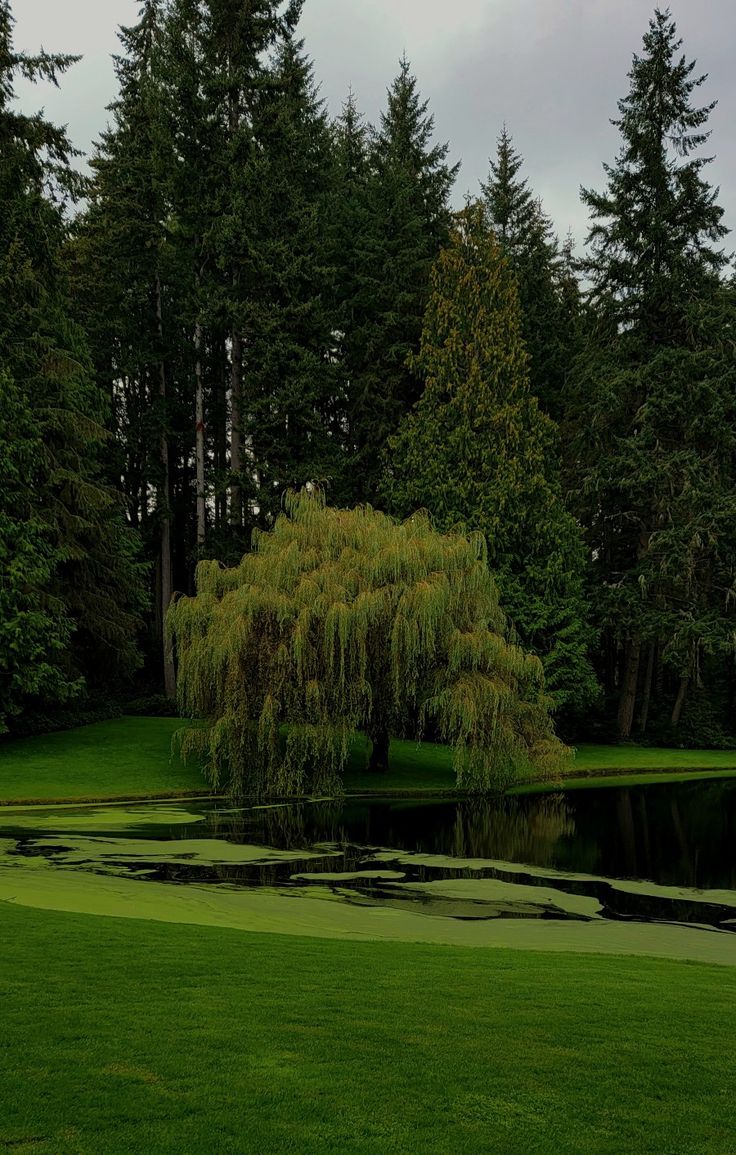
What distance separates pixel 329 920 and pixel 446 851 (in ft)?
21.1

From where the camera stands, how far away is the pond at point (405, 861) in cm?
1130

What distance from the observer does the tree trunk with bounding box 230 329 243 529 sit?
3553 centimetres

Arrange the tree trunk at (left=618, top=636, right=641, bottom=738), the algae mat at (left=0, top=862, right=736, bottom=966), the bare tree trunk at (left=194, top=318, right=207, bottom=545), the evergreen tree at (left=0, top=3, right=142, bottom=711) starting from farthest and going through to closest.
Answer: the tree trunk at (left=618, top=636, right=641, bottom=738) < the bare tree trunk at (left=194, top=318, right=207, bottom=545) < the evergreen tree at (left=0, top=3, right=142, bottom=711) < the algae mat at (left=0, top=862, right=736, bottom=966)

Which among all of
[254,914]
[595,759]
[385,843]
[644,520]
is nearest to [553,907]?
[254,914]

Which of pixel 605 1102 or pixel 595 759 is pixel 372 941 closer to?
pixel 605 1102

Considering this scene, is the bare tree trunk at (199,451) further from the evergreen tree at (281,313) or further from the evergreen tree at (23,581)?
the evergreen tree at (23,581)

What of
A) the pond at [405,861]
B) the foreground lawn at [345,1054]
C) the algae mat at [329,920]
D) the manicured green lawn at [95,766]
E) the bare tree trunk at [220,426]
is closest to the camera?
the foreground lawn at [345,1054]

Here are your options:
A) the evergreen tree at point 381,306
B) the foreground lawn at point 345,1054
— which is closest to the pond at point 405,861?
the foreground lawn at point 345,1054

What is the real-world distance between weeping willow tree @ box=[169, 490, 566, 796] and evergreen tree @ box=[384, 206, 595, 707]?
10231 millimetres

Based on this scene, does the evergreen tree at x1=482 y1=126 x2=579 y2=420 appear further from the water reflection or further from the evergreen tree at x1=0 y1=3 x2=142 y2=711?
the water reflection

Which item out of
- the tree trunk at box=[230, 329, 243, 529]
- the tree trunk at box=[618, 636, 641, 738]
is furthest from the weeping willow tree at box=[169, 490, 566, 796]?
the tree trunk at box=[618, 636, 641, 738]

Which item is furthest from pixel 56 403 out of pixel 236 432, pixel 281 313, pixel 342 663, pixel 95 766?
pixel 342 663

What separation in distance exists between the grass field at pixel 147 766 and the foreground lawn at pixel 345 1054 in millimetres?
15839

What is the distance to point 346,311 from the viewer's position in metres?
40.7
